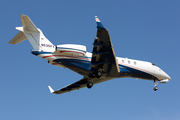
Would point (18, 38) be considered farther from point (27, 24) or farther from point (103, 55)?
point (103, 55)

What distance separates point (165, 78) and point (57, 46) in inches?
527

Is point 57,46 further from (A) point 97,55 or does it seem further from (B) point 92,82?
(B) point 92,82

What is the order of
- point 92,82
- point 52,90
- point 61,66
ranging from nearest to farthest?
point 61,66 → point 92,82 → point 52,90

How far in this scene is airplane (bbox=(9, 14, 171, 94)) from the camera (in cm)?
2034

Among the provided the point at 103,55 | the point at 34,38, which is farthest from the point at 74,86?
the point at 34,38

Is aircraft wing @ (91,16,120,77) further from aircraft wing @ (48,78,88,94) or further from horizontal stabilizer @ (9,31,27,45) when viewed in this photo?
horizontal stabilizer @ (9,31,27,45)

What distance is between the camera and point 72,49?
20.6 metres

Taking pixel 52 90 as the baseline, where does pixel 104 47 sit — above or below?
above

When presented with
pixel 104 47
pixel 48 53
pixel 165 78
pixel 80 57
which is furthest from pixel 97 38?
pixel 165 78

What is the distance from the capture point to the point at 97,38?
19109 mm

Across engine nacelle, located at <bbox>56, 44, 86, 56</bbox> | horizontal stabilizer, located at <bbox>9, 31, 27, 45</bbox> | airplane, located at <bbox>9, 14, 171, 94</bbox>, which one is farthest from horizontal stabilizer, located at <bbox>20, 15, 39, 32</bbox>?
engine nacelle, located at <bbox>56, 44, 86, 56</bbox>

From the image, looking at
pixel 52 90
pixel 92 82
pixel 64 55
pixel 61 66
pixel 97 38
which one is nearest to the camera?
pixel 97 38

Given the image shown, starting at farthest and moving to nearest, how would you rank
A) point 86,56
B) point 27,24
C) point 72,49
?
point 86,56 → point 27,24 → point 72,49

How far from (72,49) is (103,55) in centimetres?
291
